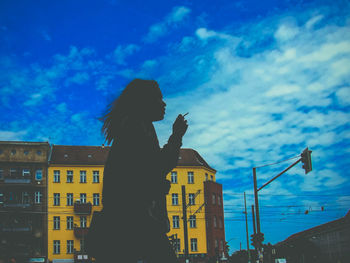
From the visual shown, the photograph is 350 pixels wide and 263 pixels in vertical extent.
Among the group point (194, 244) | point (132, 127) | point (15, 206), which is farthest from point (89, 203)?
point (132, 127)

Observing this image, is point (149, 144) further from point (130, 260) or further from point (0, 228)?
point (0, 228)

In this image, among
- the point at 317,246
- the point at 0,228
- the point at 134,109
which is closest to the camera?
the point at 134,109

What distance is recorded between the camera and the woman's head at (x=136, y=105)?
115 inches

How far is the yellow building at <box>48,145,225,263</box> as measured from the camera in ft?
175

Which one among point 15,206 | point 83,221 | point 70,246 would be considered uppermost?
point 15,206

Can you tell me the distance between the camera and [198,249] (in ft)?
186

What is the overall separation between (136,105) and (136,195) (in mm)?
658

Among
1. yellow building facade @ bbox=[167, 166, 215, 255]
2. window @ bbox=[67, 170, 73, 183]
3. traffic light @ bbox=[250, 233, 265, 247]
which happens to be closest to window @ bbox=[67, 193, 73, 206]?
window @ bbox=[67, 170, 73, 183]

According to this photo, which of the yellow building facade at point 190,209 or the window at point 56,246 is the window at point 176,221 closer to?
the yellow building facade at point 190,209

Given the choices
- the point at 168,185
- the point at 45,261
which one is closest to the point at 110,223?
the point at 168,185

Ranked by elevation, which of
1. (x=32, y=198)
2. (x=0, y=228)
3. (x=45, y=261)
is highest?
(x=32, y=198)

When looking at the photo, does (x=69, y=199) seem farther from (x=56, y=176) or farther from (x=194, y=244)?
(x=194, y=244)

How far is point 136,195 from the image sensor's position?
2529 mm

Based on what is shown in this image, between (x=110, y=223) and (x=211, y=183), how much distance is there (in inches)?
2313
